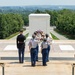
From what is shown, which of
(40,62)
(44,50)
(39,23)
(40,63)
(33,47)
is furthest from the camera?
(39,23)

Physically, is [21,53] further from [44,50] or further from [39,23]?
[39,23]

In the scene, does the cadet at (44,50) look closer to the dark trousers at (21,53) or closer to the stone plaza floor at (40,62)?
the stone plaza floor at (40,62)

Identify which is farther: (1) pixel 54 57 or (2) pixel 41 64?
(1) pixel 54 57

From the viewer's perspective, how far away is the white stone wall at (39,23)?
18.0m

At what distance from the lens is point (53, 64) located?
12.3 metres

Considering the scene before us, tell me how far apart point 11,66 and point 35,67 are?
0.90m

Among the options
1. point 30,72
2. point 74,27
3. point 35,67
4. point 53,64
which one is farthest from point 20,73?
point 74,27

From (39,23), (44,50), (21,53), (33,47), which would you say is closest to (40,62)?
(44,50)

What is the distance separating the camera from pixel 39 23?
59.3 feet

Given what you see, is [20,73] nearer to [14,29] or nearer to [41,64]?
[41,64]

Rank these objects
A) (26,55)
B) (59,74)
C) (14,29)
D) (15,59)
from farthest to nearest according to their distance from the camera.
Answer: (14,29)
(26,55)
(15,59)
(59,74)

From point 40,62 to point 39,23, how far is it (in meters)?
5.77

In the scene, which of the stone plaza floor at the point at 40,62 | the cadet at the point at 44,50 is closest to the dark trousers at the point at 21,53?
the stone plaza floor at the point at 40,62

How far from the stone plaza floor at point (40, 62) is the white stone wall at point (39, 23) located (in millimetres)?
1399
